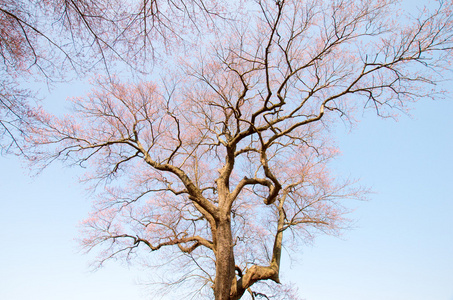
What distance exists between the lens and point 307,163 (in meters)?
8.03

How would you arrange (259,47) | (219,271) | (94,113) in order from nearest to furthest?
(219,271), (259,47), (94,113)

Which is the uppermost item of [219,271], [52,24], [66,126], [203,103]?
[203,103]

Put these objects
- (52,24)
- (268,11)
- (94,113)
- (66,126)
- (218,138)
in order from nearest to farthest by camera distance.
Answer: (52,24), (268,11), (66,126), (94,113), (218,138)

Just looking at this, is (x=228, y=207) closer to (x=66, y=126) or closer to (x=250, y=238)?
(x=250, y=238)

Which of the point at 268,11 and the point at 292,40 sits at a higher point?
the point at 292,40

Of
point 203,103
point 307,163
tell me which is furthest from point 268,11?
point 307,163

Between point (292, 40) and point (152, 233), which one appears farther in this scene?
point (152, 233)

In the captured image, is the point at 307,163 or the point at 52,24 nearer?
the point at 52,24

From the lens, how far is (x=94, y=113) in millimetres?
7051

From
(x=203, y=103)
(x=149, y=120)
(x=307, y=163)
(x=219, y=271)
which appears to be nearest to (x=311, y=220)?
(x=307, y=163)

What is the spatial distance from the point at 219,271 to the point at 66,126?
15.2 ft

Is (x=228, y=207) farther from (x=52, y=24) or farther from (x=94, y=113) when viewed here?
(x=52, y=24)

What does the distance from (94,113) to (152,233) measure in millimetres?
3418

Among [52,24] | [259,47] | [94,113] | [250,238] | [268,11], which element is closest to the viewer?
[52,24]
